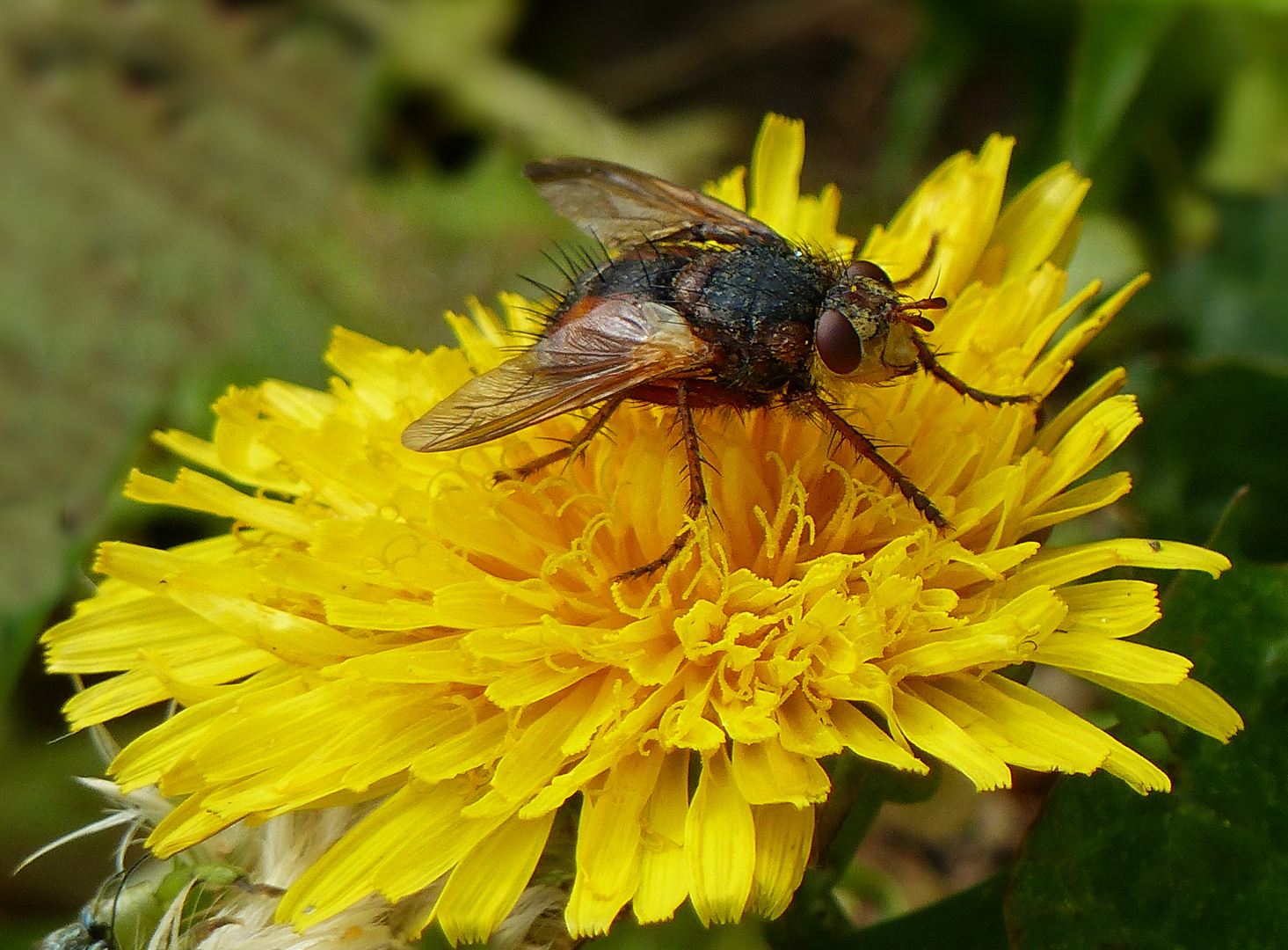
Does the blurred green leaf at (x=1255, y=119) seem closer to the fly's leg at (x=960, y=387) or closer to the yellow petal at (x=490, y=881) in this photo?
the fly's leg at (x=960, y=387)

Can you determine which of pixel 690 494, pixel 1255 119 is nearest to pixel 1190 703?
pixel 690 494

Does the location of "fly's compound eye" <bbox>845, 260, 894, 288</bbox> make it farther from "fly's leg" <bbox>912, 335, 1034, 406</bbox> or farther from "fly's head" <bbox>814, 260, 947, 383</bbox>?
"fly's leg" <bbox>912, 335, 1034, 406</bbox>

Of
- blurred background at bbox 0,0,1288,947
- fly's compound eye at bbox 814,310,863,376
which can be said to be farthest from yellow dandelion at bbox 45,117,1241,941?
blurred background at bbox 0,0,1288,947

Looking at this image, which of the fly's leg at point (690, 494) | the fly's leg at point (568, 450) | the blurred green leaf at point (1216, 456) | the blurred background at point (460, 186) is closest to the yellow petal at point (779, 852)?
the fly's leg at point (690, 494)

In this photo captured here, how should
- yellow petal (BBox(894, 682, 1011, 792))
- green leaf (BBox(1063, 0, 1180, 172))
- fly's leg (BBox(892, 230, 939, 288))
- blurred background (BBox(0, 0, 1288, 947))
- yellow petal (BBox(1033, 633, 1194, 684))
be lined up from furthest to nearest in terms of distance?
1. green leaf (BBox(1063, 0, 1180, 172))
2. blurred background (BBox(0, 0, 1288, 947))
3. fly's leg (BBox(892, 230, 939, 288))
4. yellow petal (BBox(1033, 633, 1194, 684))
5. yellow petal (BBox(894, 682, 1011, 792))

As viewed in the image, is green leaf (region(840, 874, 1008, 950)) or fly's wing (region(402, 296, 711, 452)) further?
green leaf (region(840, 874, 1008, 950))

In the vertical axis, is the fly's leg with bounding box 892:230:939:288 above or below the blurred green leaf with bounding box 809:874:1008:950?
above
